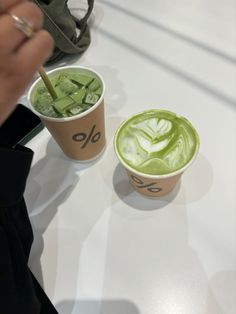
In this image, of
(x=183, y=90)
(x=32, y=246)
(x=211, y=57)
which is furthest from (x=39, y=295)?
(x=211, y=57)

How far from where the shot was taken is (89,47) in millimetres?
732

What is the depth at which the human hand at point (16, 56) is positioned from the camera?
0.76 feet

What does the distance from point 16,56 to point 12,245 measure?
222 mm

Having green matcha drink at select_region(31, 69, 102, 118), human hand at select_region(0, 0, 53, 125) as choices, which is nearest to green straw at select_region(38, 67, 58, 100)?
green matcha drink at select_region(31, 69, 102, 118)

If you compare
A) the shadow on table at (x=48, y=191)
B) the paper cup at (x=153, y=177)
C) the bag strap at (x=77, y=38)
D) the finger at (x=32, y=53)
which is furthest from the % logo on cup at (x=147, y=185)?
the bag strap at (x=77, y=38)

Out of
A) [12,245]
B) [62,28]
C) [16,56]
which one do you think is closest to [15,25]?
[16,56]

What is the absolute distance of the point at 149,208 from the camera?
1.58 feet

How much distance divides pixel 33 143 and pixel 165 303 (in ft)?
1.10

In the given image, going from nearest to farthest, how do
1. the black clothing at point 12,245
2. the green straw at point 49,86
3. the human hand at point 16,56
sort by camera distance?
1. the human hand at point 16,56
2. the black clothing at point 12,245
3. the green straw at point 49,86

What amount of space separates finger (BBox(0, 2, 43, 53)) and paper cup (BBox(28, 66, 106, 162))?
21 cm

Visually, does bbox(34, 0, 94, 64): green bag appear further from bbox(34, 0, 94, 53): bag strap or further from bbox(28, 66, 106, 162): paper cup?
bbox(28, 66, 106, 162): paper cup

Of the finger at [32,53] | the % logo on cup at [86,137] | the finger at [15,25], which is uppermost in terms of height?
the finger at [15,25]

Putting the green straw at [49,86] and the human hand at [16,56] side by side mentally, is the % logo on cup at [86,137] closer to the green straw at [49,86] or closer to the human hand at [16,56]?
the green straw at [49,86]

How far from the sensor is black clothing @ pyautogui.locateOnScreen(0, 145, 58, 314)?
35 centimetres
